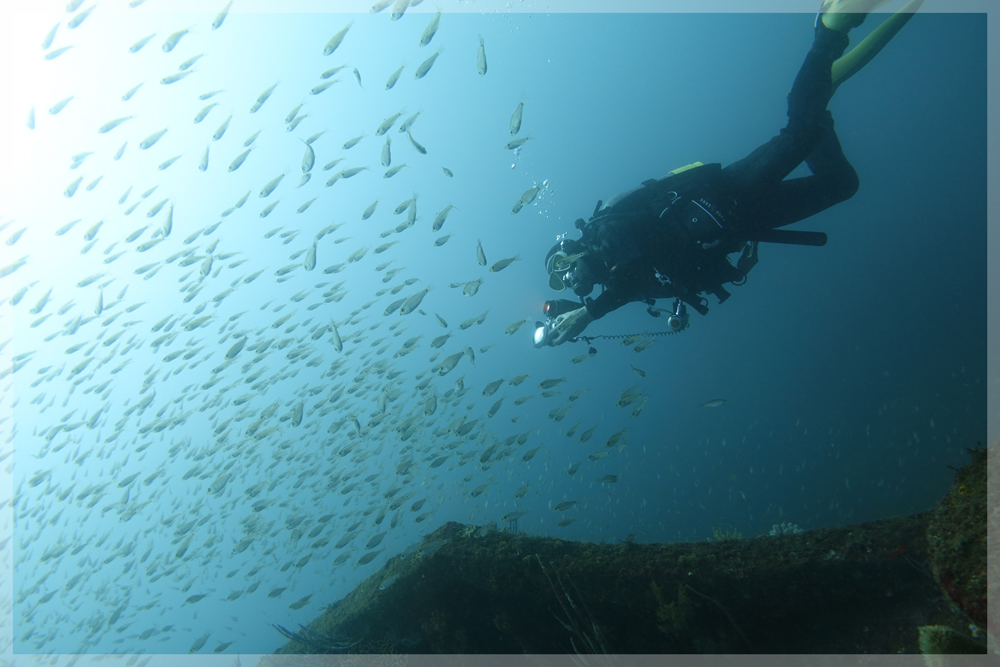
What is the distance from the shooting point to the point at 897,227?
37.1 metres

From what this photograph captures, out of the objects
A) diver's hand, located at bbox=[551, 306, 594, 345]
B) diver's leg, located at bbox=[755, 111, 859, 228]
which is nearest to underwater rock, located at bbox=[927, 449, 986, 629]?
diver's leg, located at bbox=[755, 111, 859, 228]

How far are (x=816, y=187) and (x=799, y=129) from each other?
2.71 feet

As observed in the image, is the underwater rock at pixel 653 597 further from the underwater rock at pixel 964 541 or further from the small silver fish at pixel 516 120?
the small silver fish at pixel 516 120

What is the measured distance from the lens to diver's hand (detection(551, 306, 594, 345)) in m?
5.19

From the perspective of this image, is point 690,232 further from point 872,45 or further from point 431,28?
point 431,28

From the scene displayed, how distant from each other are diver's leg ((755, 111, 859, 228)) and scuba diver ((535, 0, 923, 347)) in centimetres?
1

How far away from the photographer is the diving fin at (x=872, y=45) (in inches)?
162

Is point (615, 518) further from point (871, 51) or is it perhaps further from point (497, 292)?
point (497, 292)

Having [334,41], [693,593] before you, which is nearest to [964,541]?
[693,593]

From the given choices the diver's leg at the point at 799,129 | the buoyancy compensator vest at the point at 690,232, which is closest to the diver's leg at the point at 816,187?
the diver's leg at the point at 799,129

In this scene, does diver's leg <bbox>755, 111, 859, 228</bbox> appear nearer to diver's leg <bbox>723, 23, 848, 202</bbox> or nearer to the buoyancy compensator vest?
diver's leg <bbox>723, 23, 848, 202</bbox>

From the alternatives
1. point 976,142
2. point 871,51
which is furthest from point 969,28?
point 871,51

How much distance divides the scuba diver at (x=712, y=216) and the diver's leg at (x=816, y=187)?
1 cm

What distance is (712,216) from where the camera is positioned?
4.75 meters
